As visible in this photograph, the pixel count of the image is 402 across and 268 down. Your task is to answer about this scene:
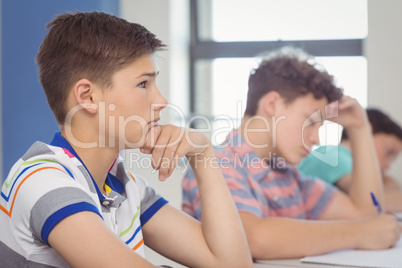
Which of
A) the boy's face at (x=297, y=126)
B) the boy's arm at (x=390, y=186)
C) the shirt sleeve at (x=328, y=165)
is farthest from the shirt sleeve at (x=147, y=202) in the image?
the boy's arm at (x=390, y=186)

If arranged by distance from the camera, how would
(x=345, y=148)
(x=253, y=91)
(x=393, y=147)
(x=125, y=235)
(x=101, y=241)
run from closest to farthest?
(x=101, y=241)
(x=125, y=235)
(x=253, y=91)
(x=345, y=148)
(x=393, y=147)

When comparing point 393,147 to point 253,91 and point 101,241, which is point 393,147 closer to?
point 253,91

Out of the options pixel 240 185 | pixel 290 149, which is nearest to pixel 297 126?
pixel 290 149

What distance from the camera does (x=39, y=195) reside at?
839 mm

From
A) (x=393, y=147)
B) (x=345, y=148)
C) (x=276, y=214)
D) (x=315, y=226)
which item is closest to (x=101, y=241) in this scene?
(x=315, y=226)

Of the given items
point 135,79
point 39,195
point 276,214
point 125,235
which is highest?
point 135,79

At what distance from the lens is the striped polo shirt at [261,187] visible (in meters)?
1.39

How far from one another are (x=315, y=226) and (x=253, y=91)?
576mm

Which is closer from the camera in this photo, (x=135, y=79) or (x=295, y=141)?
(x=135, y=79)

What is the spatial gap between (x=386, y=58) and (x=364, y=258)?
1950 mm

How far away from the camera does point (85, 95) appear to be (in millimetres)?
1019

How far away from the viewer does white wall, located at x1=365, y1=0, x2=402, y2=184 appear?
2.90 metres

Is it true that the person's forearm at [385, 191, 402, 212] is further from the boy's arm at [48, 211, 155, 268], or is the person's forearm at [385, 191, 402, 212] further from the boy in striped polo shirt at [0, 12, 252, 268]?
the boy's arm at [48, 211, 155, 268]

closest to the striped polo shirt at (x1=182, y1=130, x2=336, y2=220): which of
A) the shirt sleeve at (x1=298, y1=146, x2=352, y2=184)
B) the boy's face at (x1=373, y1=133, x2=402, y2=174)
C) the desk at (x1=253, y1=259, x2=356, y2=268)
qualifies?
the desk at (x1=253, y1=259, x2=356, y2=268)
